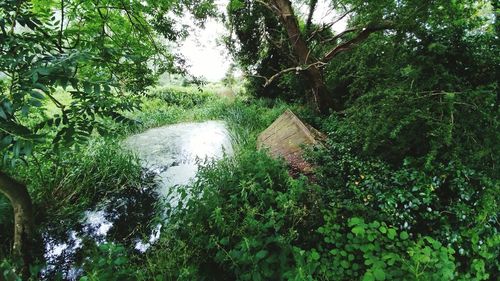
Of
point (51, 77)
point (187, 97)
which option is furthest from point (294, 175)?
point (187, 97)

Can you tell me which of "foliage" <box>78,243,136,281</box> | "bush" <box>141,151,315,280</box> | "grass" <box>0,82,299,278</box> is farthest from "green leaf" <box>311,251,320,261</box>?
"grass" <box>0,82,299,278</box>

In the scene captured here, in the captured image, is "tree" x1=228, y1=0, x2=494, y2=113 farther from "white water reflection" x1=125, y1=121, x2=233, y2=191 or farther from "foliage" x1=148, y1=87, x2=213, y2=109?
"foliage" x1=148, y1=87, x2=213, y2=109

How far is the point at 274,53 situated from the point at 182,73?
5.86 m

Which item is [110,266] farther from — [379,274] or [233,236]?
[379,274]

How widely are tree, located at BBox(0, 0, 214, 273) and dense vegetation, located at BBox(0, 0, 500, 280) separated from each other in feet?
0.04

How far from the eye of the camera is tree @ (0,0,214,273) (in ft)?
3.90

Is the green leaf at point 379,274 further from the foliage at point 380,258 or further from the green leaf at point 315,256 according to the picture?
the green leaf at point 315,256

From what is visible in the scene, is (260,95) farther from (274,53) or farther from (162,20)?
(162,20)

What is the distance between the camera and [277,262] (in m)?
2.00

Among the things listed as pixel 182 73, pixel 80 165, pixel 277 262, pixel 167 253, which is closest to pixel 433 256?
pixel 277 262

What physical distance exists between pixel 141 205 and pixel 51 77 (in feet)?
8.78

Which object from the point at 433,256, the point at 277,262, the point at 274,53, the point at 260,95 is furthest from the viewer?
the point at 260,95

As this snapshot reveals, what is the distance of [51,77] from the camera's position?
1256 millimetres

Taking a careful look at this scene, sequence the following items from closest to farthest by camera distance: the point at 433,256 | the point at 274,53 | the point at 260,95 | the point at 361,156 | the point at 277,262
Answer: the point at 433,256, the point at 277,262, the point at 361,156, the point at 274,53, the point at 260,95
